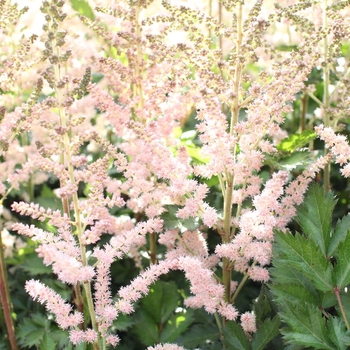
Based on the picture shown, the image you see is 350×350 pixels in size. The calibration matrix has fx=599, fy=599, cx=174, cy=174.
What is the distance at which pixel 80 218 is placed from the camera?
1712 millimetres

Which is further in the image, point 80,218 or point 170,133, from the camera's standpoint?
point 170,133

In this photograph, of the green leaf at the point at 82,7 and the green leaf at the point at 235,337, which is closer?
the green leaf at the point at 235,337

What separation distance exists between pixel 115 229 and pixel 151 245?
9.2 inches

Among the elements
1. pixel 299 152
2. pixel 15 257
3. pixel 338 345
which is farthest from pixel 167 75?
pixel 15 257

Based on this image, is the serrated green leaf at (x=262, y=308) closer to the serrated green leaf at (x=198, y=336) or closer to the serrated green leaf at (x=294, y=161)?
the serrated green leaf at (x=198, y=336)

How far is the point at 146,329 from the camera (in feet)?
7.22

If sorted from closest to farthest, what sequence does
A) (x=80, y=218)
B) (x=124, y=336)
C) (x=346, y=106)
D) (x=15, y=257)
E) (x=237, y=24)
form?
(x=80, y=218)
(x=237, y=24)
(x=346, y=106)
(x=124, y=336)
(x=15, y=257)

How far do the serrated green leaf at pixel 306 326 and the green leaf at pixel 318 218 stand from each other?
21 centimetres

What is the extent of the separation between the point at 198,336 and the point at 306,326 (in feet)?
2.09

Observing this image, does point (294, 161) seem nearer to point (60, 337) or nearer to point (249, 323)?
point (249, 323)

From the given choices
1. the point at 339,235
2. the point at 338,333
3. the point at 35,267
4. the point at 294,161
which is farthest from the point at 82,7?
the point at 338,333

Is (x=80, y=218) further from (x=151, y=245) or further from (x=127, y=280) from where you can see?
(x=127, y=280)

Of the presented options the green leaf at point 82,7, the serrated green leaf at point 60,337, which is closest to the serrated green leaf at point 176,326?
the serrated green leaf at point 60,337

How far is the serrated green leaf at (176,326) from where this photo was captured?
215 centimetres
